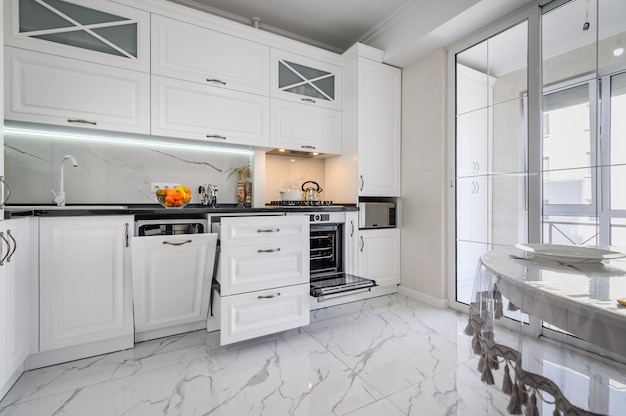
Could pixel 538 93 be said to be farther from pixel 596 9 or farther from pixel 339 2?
pixel 339 2

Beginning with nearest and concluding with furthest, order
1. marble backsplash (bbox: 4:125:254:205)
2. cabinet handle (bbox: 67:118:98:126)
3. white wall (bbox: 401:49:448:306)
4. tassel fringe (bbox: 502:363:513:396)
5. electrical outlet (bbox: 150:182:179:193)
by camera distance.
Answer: tassel fringe (bbox: 502:363:513:396) → cabinet handle (bbox: 67:118:98:126) → marble backsplash (bbox: 4:125:254:205) → electrical outlet (bbox: 150:182:179:193) → white wall (bbox: 401:49:448:306)

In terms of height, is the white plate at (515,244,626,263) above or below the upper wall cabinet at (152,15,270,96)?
below

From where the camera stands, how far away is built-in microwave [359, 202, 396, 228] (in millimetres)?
2799

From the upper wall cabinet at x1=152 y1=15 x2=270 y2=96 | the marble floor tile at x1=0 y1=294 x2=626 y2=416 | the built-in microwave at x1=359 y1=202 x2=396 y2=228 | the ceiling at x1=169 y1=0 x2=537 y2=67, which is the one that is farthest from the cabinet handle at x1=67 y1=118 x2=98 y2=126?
the built-in microwave at x1=359 y1=202 x2=396 y2=228

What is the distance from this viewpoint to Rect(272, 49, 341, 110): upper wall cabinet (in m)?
2.65

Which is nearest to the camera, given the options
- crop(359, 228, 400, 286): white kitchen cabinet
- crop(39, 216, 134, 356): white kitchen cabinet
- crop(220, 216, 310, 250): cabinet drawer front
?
crop(39, 216, 134, 356): white kitchen cabinet

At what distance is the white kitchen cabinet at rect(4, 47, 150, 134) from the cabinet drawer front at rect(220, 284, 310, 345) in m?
1.42

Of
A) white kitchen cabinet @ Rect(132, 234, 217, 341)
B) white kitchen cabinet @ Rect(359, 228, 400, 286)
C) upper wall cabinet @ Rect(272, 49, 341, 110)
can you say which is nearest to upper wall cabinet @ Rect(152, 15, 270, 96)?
upper wall cabinet @ Rect(272, 49, 341, 110)

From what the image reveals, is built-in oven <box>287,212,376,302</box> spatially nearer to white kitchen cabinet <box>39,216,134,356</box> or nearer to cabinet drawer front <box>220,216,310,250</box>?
cabinet drawer front <box>220,216,310,250</box>

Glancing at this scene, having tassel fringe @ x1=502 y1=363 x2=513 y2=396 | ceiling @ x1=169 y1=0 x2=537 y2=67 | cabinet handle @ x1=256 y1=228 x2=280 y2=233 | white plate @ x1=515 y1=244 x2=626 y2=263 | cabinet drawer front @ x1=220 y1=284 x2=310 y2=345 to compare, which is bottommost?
cabinet drawer front @ x1=220 y1=284 x2=310 y2=345

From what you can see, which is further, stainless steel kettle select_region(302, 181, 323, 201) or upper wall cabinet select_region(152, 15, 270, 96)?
stainless steel kettle select_region(302, 181, 323, 201)

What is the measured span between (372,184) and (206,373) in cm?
205

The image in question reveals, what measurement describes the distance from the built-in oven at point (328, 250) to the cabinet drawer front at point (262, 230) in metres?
0.34

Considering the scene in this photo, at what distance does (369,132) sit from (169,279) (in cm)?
212
